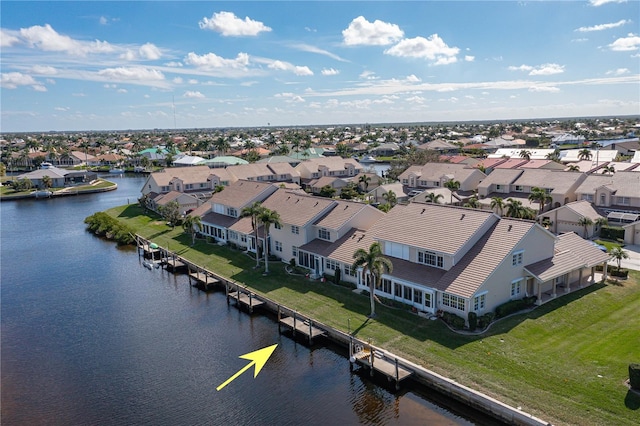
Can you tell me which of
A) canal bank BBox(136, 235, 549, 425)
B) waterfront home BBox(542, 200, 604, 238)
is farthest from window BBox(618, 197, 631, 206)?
canal bank BBox(136, 235, 549, 425)

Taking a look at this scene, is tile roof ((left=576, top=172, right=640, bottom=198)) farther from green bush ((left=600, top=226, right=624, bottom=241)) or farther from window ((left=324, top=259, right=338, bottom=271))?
window ((left=324, top=259, right=338, bottom=271))

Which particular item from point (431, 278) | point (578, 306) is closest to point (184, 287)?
point (431, 278)

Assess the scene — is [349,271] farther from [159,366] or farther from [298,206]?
[159,366]

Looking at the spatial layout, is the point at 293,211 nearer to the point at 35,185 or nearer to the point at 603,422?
the point at 603,422

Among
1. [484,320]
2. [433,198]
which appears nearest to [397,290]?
[484,320]

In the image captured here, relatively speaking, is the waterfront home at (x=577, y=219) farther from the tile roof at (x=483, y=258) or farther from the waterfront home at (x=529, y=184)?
the tile roof at (x=483, y=258)

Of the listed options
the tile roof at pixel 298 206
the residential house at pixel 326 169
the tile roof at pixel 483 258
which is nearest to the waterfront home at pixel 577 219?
the tile roof at pixel 483 258
